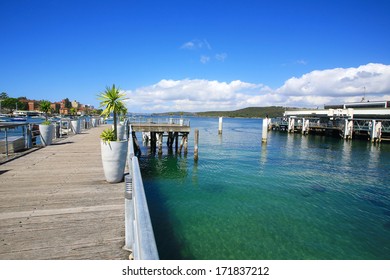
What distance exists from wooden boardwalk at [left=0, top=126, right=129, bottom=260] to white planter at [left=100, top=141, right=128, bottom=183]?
345 mm

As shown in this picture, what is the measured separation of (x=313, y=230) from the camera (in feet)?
33.6

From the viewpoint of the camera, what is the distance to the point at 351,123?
172ft

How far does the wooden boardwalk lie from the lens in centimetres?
411

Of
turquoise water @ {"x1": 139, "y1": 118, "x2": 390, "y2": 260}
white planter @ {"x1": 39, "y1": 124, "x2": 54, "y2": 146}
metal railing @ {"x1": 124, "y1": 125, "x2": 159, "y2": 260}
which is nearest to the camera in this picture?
metal railing @ {"x1": 124, "y1": 125, "x2": 159, "y2": 260}

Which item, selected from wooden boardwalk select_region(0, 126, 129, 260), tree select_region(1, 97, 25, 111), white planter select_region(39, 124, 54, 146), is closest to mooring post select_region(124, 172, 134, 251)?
wooden boardwalk select_region(0, 126, 129, 260)

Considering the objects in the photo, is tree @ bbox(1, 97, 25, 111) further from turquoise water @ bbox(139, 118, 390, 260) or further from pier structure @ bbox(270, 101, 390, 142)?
turquoise water @ bbox(139, 118, 390, 260)

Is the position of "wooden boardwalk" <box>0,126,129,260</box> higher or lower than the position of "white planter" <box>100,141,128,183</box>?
lower

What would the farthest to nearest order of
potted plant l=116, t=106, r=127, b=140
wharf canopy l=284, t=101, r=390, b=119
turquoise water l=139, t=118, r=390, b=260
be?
1. wharf canopy l=284, t=101, r=390, b=119
2. potted plant l=116, t=106, r=127, b=140
3. turquoise water l=139, t=118, r=390, b=260

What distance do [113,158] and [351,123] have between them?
58581mm

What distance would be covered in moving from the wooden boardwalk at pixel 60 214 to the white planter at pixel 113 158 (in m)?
0.34

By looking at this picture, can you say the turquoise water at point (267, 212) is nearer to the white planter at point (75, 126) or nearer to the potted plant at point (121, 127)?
the potted plant at point (121, 127)
